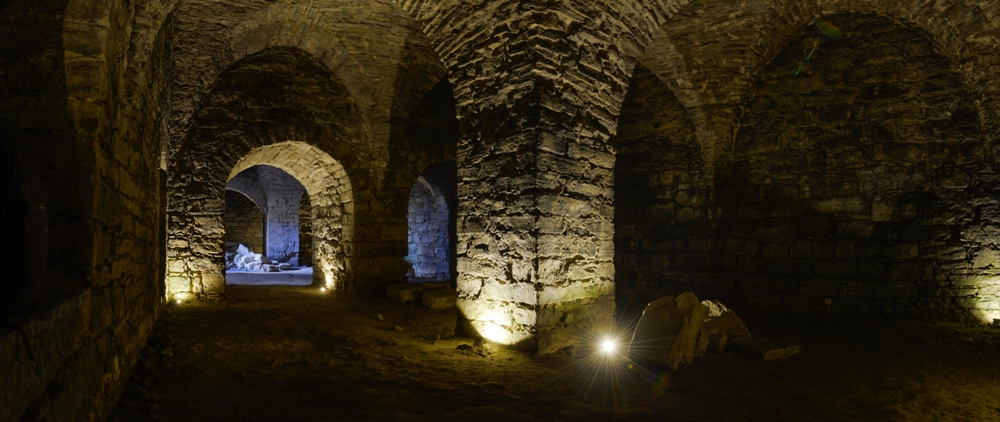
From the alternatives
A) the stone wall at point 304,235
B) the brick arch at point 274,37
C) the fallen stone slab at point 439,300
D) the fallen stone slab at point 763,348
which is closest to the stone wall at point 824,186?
the fallen stone slab at point 763,348

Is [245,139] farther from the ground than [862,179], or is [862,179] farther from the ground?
[245,139]

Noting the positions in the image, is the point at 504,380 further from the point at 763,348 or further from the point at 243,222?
the point at 243,222

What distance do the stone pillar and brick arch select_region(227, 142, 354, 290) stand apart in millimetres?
3728

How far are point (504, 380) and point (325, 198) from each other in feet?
20.0

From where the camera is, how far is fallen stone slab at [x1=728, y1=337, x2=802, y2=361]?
14.6ft

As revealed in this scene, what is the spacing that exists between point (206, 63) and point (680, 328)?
6594 mm

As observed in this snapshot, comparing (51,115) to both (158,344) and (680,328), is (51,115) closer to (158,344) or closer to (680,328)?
(158,344)

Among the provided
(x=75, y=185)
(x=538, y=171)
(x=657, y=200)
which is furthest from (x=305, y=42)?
(x=657, y=200)

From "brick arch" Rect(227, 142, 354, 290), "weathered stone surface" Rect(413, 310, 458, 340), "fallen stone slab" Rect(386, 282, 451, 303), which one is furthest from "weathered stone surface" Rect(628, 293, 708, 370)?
"brick arch" Rect(227, 142, 354, 290)

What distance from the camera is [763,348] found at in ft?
14.7

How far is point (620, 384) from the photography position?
366 centimetres

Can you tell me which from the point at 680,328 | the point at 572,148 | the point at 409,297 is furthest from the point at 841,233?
the point at 409,297

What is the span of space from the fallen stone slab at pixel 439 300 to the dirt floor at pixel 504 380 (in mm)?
1330

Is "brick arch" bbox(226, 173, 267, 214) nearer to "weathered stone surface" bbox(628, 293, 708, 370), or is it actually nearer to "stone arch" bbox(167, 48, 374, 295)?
"stone arch" bbox(167, 48, 374, 295)
